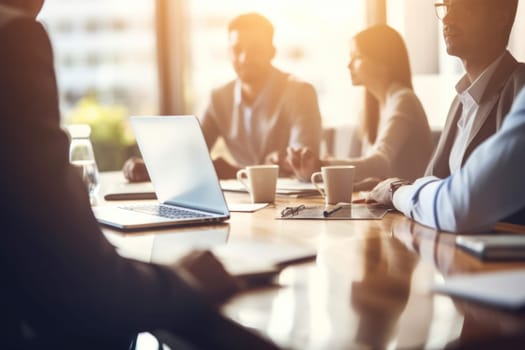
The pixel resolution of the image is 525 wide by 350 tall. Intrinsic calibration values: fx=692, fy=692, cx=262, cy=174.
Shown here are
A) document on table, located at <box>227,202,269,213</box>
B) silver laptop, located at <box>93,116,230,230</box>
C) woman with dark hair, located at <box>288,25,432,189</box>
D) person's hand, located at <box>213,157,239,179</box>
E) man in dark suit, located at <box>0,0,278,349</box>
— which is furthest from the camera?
person's hand, located at <box>213,157,239,179</box>

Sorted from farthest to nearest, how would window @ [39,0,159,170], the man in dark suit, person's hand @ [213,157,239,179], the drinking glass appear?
A: window @ [39,0,159,170]
person's hand @ [213,157,239,179]
the drinking glass
the man in dark suit

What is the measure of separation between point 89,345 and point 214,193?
0.63 meters

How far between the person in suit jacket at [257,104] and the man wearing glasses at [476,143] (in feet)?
4.00

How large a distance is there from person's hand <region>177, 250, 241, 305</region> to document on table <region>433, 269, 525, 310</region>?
0.96ft

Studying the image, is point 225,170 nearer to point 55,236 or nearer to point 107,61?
point 55,236

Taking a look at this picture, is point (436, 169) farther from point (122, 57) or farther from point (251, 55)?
Answer: point (122, 57)

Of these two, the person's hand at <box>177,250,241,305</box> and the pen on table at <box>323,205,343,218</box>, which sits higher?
the person's hand at <box>177,250,241,305</box>

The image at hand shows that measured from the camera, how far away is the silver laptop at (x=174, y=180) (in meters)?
1.60

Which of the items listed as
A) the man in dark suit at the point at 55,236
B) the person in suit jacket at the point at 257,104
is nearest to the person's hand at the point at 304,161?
the person in suit jacket at the point at 257,104

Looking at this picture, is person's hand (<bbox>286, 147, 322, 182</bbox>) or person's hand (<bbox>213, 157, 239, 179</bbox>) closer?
person's hand (<bbox>286, 147, 322, 182</bbox>)

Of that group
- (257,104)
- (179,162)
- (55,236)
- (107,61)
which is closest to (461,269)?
(55,236)

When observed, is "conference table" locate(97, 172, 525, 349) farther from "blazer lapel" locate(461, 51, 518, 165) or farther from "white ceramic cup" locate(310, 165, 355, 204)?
"blazer lapel" locate(461, 51, 518, 165)

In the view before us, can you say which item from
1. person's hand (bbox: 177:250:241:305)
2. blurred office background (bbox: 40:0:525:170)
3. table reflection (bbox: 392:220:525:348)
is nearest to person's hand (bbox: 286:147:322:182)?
table reflection (bbox: 392:220:525:348)

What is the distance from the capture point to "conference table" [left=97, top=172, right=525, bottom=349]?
798 millimetres
